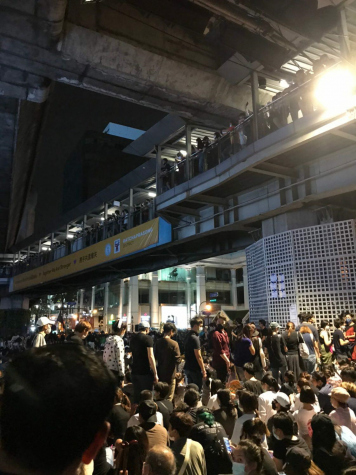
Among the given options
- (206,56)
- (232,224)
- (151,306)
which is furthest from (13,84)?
(151,306)

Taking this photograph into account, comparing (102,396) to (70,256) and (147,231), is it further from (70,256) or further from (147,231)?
(70,256)

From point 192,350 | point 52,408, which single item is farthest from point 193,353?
point 52,408

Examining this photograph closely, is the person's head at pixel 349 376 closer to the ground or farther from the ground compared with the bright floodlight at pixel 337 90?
closer to the ground

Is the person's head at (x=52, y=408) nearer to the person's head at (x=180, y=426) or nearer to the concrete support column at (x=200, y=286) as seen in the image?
the person's head at (x=180, y=426)

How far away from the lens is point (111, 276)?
27.3 meters

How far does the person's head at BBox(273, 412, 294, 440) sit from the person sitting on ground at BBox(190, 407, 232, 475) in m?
Result: 0.58

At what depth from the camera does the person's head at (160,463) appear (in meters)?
2.81

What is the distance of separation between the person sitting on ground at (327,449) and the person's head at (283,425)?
0.78 ft

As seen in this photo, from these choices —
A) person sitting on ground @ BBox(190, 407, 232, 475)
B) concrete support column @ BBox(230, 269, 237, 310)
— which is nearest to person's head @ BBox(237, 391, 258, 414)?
person sitting on ground @ BBox(190, 407, 232, 475)

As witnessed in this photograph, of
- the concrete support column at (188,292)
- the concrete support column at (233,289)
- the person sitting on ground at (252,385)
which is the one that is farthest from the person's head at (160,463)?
the concrete support column at (233,289)

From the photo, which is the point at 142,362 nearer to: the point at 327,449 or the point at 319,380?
the point at 319,380

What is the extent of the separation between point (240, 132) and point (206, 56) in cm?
410

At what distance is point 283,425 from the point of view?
148 inches

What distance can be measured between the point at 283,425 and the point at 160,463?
1564 millimetres
